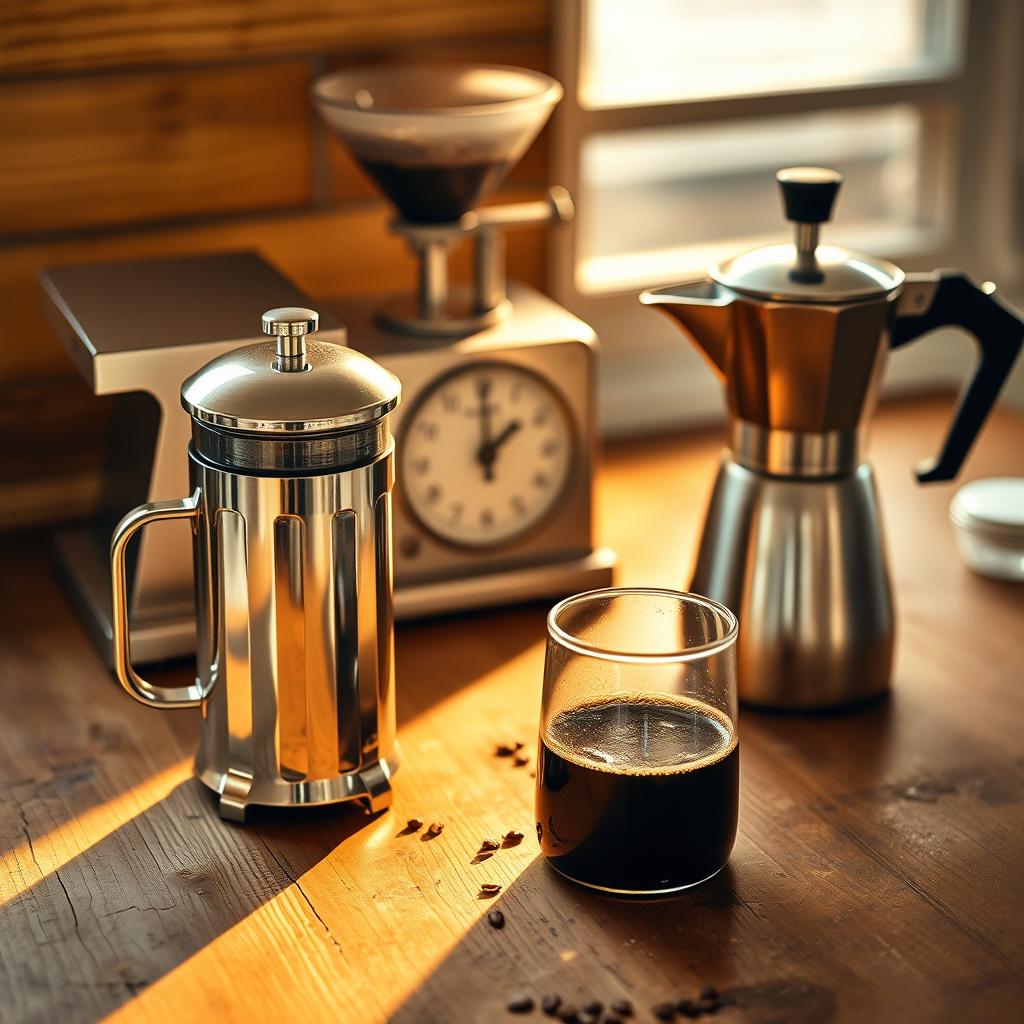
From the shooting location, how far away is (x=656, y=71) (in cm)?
165

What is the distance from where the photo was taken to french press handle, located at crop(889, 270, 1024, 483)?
1.08 meters

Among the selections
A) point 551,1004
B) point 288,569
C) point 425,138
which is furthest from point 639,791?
point 425,138

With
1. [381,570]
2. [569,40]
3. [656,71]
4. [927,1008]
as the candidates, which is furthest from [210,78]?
[927,1008]

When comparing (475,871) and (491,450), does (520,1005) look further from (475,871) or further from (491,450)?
(491,450)

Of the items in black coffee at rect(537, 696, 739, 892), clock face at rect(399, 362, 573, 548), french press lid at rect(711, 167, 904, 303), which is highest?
french press lid at rect(711, 167, 904, 303)

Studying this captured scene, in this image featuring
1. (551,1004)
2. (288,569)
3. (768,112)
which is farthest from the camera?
(768,112)

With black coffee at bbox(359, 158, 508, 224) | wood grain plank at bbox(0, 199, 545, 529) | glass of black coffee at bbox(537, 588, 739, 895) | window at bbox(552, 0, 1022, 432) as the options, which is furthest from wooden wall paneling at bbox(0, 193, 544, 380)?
glass of black coffee at bbox(537, 588, 739, 895)

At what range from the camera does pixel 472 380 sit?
4.02 ft

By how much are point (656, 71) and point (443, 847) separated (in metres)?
0.97

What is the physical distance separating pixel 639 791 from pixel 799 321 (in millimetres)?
339

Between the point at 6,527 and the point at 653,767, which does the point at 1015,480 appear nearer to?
the point at 653,767

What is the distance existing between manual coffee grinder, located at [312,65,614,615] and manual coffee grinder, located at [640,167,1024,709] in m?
0.18

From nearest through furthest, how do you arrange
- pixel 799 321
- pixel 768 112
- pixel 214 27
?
pixel 799 321 → pixel 214 27 → pixel 768 112

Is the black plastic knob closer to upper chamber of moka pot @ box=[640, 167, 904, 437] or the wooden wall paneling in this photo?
upper chamber of moka pot @ box=[640, 167, 904, 437]
